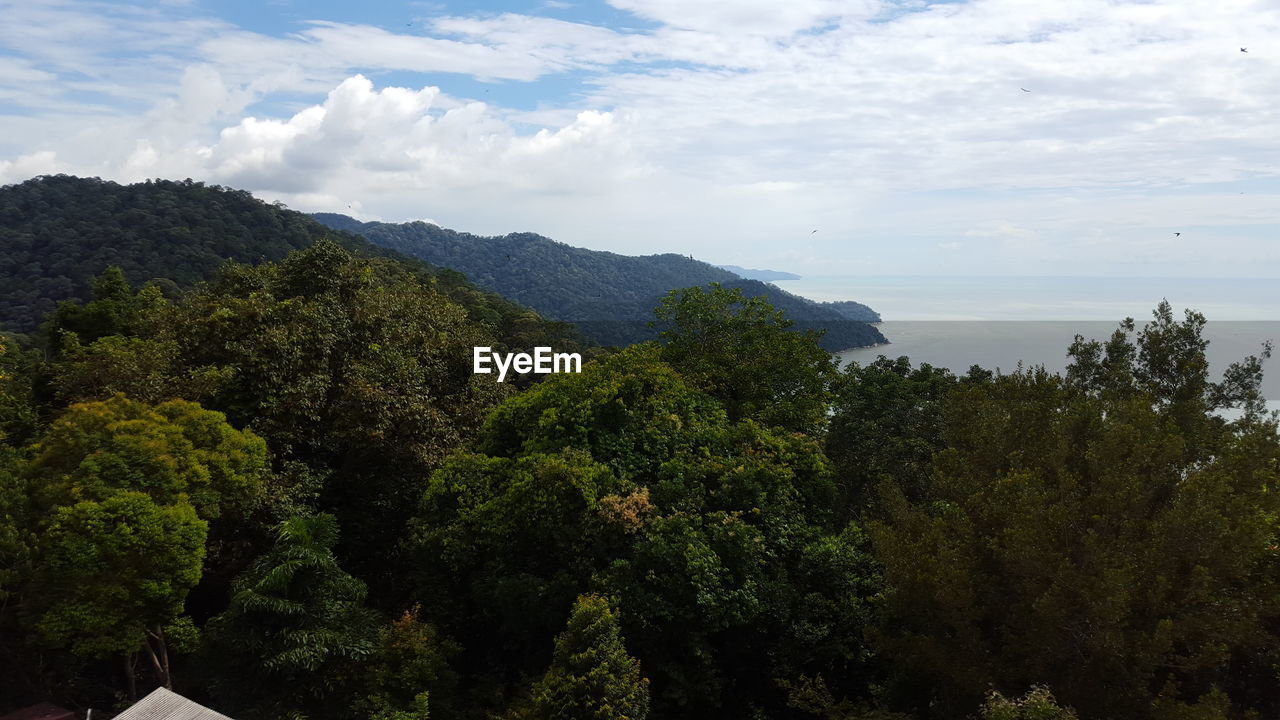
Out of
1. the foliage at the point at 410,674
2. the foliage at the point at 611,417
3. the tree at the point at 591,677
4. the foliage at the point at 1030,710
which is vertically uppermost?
the foliage at the point at 611,417

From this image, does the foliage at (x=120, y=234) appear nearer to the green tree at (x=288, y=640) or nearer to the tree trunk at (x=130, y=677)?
the tree trunk at (x=130, y=677)

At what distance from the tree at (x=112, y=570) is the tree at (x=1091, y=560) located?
11.5 metres

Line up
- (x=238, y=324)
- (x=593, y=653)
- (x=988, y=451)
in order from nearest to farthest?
1. (x=593, y=653)
2. (x=988, y=451)
3. (x=238, y=324)

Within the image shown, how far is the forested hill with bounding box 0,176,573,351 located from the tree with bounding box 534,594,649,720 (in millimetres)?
32466

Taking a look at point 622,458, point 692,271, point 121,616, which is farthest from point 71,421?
point 692,271

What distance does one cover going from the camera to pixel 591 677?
998 centimetres

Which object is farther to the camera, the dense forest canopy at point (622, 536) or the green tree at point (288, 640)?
the green tree at point (288, 640)

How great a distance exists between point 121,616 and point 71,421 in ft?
13.0

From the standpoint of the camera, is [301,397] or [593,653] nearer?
[593,653]

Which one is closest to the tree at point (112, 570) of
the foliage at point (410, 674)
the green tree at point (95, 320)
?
the foliage at point (410, 674)

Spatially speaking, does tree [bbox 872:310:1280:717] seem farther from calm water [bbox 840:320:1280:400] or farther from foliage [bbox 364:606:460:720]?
calm water [bbox 840:320:1280:400]

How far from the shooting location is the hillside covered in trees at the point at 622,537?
30.8 ft

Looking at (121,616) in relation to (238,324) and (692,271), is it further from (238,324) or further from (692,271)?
(692,271)

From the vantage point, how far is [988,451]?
40.4 feet
